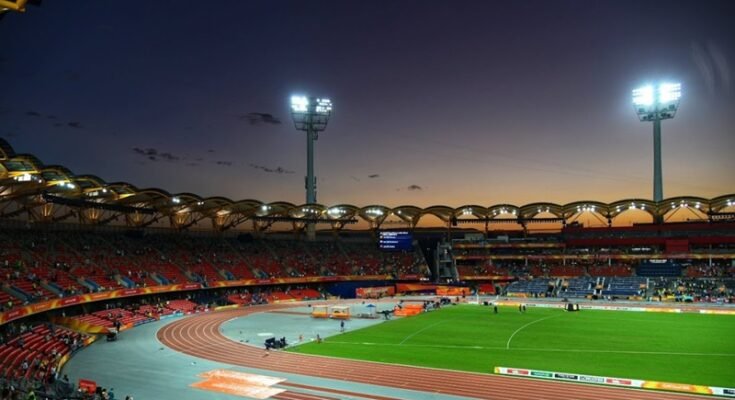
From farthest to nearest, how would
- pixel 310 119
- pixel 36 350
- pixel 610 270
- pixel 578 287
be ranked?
pixel 310 119 → pixel 610 270 → pixel 578 287 → pixel 36 350

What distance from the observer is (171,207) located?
60.2 metres

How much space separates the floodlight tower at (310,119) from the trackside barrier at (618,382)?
5784 cm

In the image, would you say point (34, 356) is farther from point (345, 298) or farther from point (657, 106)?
point (657, 106)

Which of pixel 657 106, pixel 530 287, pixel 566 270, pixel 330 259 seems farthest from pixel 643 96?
pixel 330 259

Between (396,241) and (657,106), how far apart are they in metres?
43.3

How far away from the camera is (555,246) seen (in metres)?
86.6

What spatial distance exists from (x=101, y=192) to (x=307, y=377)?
33.9 metres

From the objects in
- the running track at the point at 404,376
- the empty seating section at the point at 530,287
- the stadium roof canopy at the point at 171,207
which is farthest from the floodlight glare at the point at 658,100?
the running track at the point at 404,376

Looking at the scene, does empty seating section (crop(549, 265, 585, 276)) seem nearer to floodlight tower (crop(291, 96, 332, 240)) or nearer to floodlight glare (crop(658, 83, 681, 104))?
floodlight glare (crop(658, 83, 681, 104))

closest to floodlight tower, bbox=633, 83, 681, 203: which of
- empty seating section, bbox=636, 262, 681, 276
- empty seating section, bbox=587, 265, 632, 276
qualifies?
empty seating section, bbox=636, 262, 681, 276

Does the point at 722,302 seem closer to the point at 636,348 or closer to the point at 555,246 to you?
the point at 555,246

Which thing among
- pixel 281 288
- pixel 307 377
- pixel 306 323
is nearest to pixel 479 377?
pixel 307 377

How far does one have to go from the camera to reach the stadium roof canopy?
39031mm

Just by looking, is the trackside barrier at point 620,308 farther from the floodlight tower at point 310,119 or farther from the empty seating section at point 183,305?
the empty seating section at point 183,305
